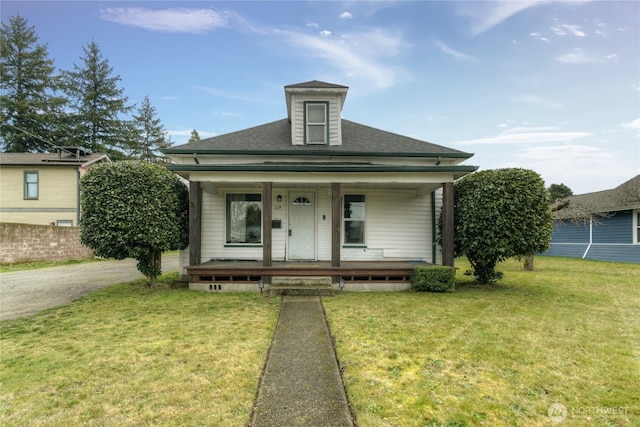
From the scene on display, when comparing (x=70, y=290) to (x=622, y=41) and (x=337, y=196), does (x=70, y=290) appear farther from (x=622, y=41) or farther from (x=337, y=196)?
(x=622, y=41)

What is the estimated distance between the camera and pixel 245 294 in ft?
24.7

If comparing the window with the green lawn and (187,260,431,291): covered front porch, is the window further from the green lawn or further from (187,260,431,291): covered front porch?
the green lawn

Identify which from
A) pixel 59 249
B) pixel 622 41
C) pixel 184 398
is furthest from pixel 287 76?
pixel 184 398

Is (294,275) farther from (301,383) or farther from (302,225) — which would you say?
(301,383)

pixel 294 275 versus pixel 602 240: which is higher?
pixel 602 240

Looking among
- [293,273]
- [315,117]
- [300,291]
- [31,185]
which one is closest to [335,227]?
[293,273]

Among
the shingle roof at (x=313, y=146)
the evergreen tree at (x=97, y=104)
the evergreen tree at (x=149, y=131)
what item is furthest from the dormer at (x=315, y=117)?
the evergreen tree at (x=149, y=131)

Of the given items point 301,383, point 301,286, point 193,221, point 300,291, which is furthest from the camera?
point 193,221

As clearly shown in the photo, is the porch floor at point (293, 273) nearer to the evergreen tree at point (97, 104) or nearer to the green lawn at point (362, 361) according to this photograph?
the green lawn at point (362, 361)

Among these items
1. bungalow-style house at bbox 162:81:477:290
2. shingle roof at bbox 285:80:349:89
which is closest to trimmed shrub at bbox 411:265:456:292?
bungalow-style house at bbox 162:81:477:290

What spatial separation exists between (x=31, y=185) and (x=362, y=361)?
75.7 ft

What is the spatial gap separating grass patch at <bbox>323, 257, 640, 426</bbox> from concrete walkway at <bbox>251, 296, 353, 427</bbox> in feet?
0.58

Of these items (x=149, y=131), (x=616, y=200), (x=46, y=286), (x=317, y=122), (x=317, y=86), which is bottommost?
(x=46, y=286)

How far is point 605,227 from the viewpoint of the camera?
15.8 metres
